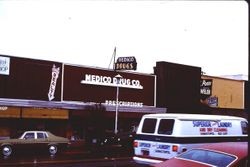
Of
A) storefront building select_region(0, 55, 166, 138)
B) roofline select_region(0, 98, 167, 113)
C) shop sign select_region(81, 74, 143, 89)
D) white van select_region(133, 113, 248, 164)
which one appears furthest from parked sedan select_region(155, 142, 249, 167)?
shop sign select_region(81, 74, 143, 89)

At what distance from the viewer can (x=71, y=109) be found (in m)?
31.8

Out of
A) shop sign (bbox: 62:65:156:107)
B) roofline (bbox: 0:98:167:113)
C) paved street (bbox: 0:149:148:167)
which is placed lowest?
paved street (bbox: 0:149:148:167)

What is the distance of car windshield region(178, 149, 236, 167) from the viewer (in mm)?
9578

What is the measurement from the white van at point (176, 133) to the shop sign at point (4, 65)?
14583mm

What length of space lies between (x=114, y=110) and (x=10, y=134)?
8776mm

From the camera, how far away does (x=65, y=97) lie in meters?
32.1

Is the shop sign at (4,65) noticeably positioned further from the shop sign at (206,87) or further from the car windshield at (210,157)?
the shop sign at (206,87)

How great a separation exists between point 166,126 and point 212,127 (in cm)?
195

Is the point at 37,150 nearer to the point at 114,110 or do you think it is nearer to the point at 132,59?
the point at 114,110

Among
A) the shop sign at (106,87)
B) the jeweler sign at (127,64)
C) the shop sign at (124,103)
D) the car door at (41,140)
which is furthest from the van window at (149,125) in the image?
the jeweler sign at (127,64)

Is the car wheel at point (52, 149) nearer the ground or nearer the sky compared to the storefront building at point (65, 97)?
nearer the ground

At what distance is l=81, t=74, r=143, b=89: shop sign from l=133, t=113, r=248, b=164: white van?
16607 millimetres

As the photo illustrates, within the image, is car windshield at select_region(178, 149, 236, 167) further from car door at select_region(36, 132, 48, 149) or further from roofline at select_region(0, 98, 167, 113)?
roofline at select_region(0, 98, 167, 113)

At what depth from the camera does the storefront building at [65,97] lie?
95.1 ft
